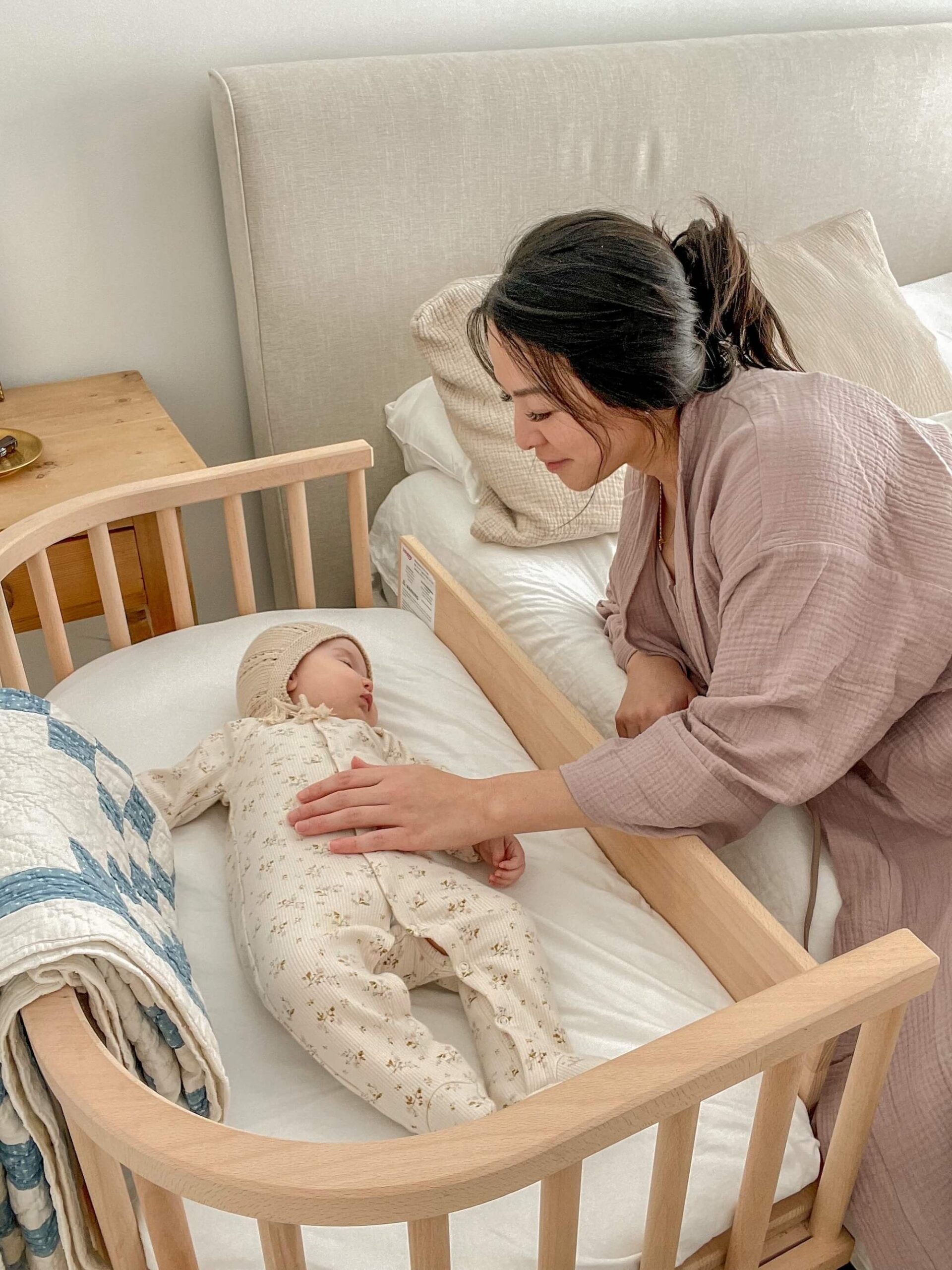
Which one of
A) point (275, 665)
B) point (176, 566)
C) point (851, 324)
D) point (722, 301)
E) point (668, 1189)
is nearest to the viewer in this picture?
point (668, 1189)

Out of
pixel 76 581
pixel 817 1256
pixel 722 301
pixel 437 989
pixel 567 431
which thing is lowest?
pixel 817 1256

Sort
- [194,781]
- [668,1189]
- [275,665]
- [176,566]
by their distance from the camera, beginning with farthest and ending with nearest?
[176,566]
[275,665]
[194,781]
[668,1189]

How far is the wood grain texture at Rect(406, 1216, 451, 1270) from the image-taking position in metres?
0.62

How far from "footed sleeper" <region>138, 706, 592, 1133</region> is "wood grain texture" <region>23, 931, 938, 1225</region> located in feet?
0.74

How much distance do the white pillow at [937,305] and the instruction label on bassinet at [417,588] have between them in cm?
109

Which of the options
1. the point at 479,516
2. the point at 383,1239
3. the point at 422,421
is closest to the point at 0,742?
the point at 383,1239

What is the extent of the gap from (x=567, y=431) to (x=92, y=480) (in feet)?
2.42

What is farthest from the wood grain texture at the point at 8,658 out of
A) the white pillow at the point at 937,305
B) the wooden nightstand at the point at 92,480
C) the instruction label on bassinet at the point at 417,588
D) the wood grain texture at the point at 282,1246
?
the white pillow at the point at 937,305

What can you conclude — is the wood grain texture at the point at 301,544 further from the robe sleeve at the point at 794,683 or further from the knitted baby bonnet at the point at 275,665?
the robe sleeve at the point at 794,683

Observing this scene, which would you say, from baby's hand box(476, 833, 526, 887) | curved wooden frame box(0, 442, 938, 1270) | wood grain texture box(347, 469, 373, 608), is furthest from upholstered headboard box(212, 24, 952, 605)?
curved wooden frame box(0, 442, 938, 1270)

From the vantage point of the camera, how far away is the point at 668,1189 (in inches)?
28.9

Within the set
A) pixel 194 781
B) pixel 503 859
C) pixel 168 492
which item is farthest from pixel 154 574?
pixel 503 859

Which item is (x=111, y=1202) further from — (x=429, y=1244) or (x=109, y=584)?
(x=109, y=584)

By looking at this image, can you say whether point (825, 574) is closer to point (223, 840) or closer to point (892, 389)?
point (223, 840)
